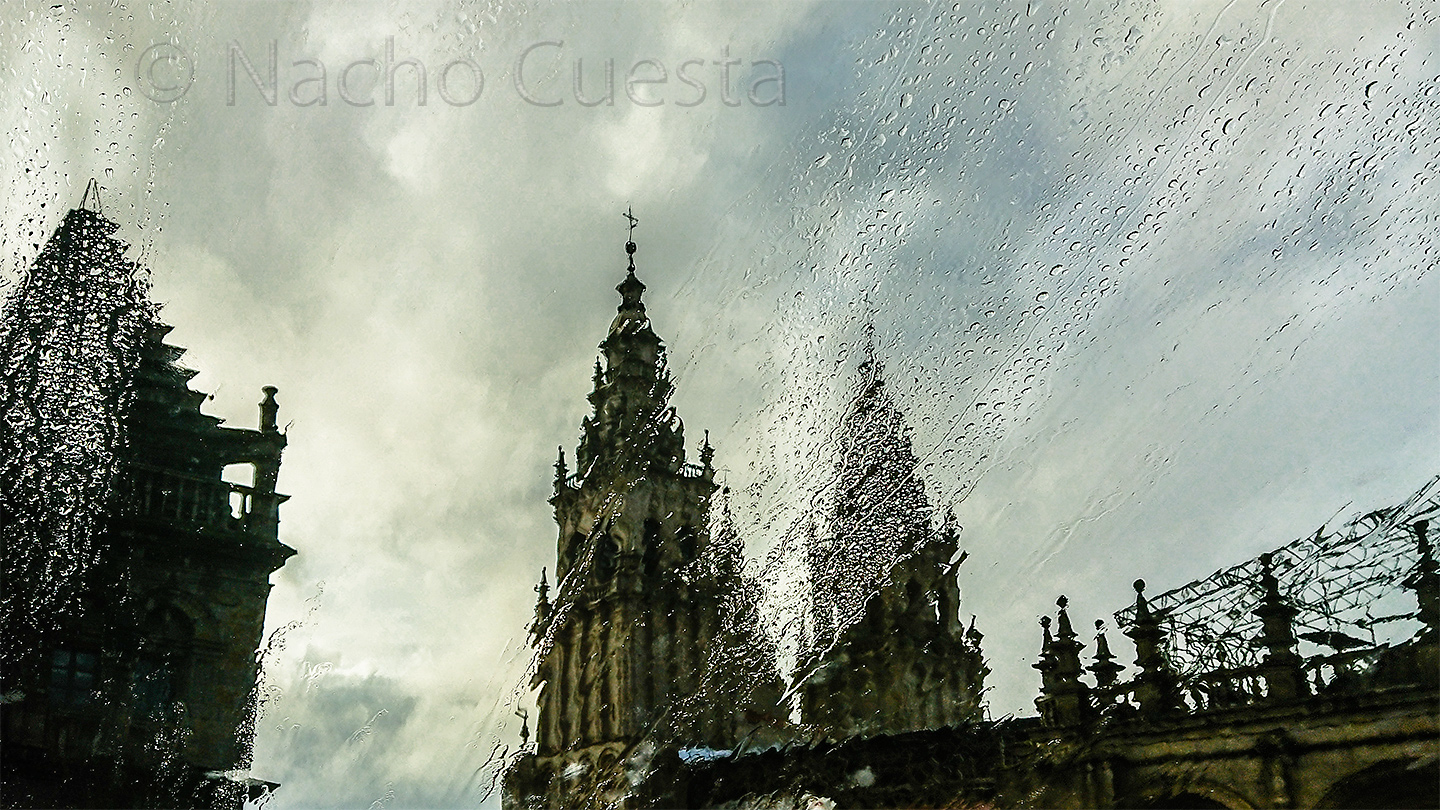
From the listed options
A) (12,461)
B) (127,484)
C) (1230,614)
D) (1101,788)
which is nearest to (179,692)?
(127,484)

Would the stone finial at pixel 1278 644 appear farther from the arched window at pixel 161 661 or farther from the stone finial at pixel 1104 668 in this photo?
the arched window at pixel 161 661

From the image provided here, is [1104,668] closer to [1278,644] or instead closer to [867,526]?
[1278,644]

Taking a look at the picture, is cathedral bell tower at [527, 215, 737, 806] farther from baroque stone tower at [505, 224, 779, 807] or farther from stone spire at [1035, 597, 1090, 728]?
stone spire at [1035, 597, 1090, 728]

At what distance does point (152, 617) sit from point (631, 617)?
16.1 metres

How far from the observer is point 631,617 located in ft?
116

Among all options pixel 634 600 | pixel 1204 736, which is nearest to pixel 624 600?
pixel 634 600

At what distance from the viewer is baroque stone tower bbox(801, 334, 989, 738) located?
35000 millimetres

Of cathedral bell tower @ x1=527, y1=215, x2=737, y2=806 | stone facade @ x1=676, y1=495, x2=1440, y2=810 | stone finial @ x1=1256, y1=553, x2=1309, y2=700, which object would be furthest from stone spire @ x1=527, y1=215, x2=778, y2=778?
stone finial @ x1=1256, y1=553, x2=1309, y2=700

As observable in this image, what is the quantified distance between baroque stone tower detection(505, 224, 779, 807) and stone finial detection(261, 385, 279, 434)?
13362 millimetres

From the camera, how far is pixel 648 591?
1406 inches

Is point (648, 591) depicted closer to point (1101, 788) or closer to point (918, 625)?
point (918, 625)

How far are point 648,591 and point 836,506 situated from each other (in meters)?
6.12

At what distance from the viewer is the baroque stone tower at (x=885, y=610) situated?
115 feet

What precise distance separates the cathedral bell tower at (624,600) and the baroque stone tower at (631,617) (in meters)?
0.04
